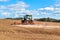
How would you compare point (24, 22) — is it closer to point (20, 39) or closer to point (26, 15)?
point (26, 15)

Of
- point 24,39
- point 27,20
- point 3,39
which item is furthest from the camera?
point 27,20

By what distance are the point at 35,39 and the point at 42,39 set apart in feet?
2.81

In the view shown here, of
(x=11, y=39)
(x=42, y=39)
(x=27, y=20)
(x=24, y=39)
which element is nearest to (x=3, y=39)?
(x=11, y=39)

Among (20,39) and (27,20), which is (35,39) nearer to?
(20,39)

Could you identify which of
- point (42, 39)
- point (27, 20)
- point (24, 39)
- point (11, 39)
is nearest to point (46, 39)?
point (42, 39)

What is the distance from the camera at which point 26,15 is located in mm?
53000

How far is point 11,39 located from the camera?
66.4 feet

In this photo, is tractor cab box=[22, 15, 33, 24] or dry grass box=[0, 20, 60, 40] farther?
tractor cab box=[22, 15, 33, 24]

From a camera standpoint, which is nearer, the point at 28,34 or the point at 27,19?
the point at 28,34

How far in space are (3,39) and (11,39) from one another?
99 cm

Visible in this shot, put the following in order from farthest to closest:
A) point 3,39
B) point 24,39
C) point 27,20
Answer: point 27,20
point 24,39
point 3,39

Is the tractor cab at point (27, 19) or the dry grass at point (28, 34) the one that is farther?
the tractor cab at point (27, 19)

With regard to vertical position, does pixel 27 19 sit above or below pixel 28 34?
above

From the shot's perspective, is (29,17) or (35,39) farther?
(29,17)
